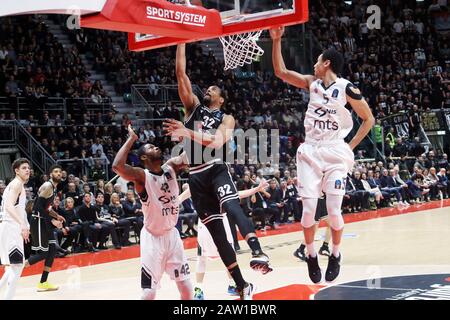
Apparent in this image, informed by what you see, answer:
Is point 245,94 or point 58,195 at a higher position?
point 245,94

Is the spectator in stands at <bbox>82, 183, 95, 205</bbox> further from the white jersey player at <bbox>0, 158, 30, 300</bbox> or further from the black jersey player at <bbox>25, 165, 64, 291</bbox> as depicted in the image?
the white jersey player at <bbox>0, 158, 30, 300</bbox>

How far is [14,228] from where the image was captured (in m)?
7.90

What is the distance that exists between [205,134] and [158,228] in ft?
3.11

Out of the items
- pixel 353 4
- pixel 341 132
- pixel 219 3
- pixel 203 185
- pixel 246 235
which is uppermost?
pixel 353 4

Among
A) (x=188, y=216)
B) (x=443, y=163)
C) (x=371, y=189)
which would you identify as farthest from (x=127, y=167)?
(x=443, y=163)

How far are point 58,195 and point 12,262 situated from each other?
5.38m

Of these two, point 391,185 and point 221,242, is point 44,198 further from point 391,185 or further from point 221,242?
point 391,185

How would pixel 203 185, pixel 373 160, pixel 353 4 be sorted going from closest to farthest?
pixel 203 185
pixel 373 160
pixel 353 4

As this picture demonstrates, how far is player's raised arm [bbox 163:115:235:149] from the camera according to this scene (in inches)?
219

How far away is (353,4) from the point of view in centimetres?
2972

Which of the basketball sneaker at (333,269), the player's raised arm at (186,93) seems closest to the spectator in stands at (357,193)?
the basketball sneaker at (333,269)
